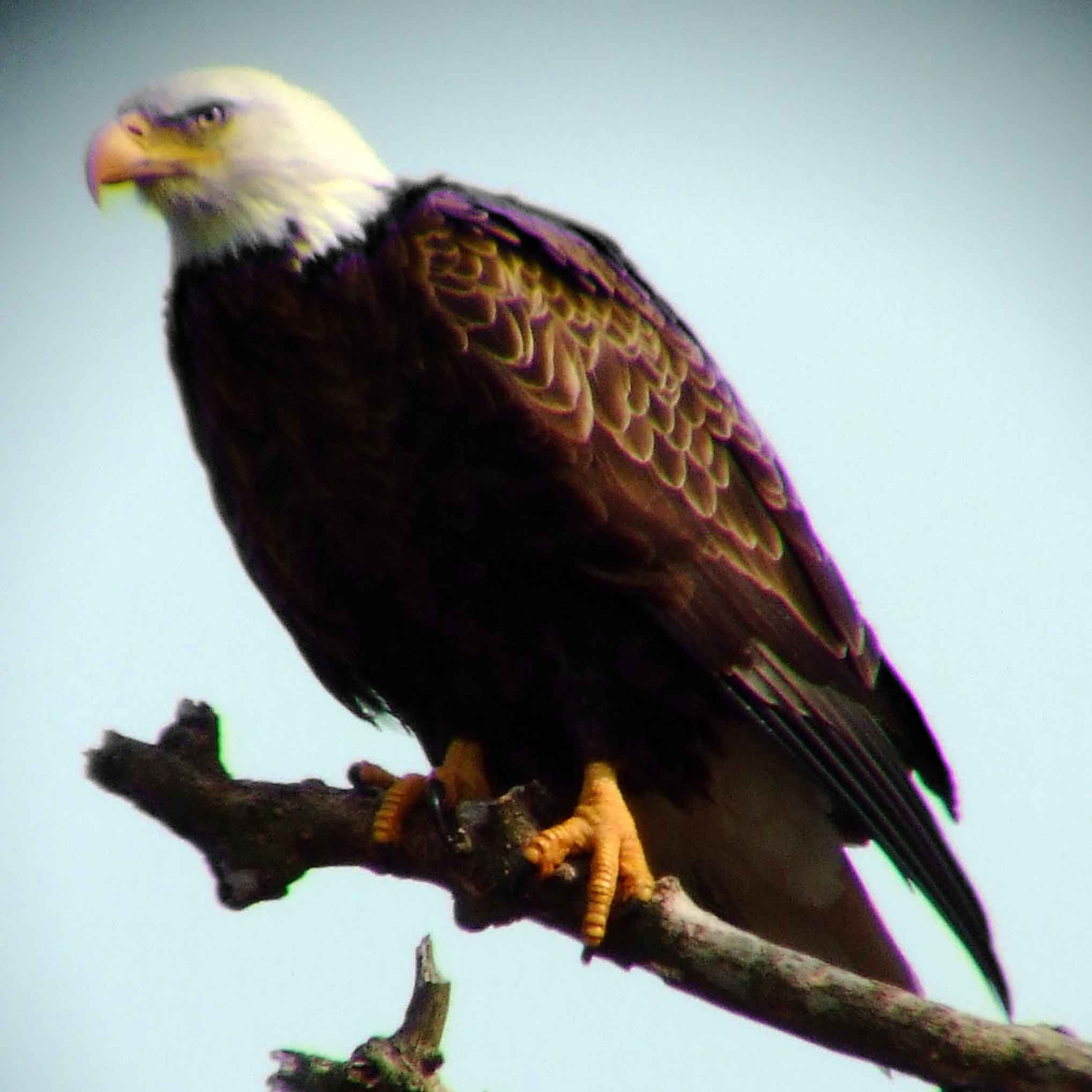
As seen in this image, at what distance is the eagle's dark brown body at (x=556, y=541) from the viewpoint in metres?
3.53

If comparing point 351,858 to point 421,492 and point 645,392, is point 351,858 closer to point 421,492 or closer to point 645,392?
point 421,492

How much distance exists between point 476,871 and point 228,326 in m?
1.38

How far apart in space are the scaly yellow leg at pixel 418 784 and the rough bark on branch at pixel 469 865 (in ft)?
0.10

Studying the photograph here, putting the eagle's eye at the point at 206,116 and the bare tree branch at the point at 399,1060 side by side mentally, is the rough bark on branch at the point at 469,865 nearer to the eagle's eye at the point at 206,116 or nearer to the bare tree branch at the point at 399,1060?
the bare tree branch at the point at 399,1060

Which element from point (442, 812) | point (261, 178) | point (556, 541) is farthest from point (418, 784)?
point (261, 178)

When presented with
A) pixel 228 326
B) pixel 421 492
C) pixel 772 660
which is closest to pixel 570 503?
pixel 421 492

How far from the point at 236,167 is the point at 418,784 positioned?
157 centimetres

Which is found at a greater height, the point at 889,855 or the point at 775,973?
the point at 889,855

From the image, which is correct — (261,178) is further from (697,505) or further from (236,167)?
(697,505)

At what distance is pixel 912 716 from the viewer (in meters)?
4.10

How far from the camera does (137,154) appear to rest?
385 centimetres

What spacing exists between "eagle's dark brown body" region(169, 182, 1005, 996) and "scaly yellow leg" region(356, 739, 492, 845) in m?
0.05

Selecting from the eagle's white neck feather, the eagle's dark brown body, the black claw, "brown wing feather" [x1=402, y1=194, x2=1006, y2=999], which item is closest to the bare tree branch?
the black claw

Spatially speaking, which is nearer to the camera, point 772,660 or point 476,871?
point 476,871
